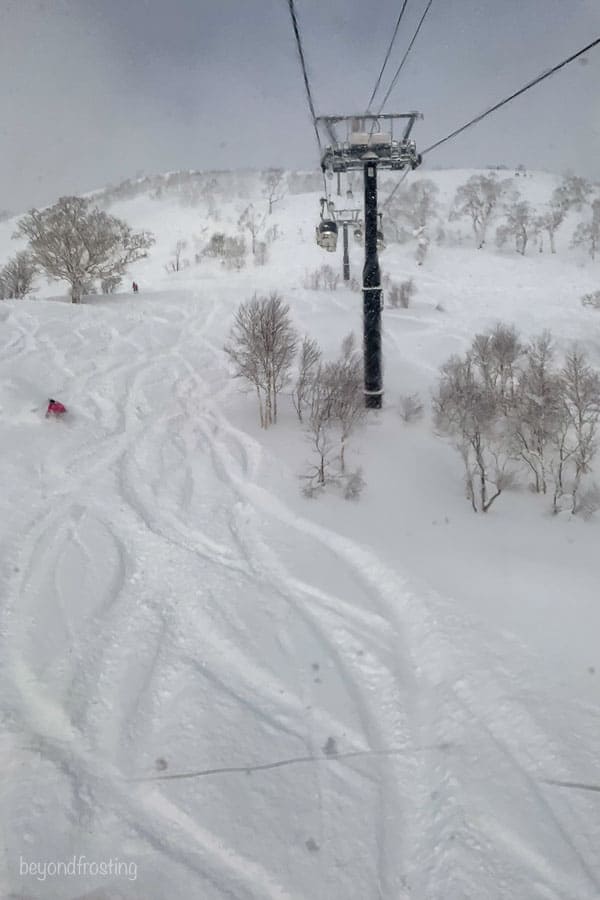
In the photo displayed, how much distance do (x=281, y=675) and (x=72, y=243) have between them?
33331mm

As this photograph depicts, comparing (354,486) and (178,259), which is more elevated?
(178,259)

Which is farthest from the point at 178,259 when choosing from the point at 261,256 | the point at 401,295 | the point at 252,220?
the point at 401,295

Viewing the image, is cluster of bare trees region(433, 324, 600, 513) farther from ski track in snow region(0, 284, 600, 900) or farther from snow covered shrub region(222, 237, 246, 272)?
snow covered shrub region(222, 237, 246, 272)

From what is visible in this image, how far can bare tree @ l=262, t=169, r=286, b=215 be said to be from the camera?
3827 inches

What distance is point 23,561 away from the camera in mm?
6875

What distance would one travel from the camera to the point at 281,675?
205 inches

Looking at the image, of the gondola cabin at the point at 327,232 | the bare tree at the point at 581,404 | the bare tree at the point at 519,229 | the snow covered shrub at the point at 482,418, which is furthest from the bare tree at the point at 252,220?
the bare tree at the point at 581,404

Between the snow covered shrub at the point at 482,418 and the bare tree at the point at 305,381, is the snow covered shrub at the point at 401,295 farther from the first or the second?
the bare tree at the point at 305,381

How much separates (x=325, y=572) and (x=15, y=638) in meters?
4.17

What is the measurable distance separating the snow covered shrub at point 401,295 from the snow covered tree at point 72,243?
20285mm

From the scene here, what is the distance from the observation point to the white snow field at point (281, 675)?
354 cm

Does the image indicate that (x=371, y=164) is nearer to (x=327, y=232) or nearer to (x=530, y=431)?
(x=327, y=232)

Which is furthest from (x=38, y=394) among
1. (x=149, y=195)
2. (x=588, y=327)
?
(x=149, y=195)

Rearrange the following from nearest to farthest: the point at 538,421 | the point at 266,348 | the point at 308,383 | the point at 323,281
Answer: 1. the point at 538,421
2. the point at 266,348
3. the point at 308,383
4. the point at 323,281
